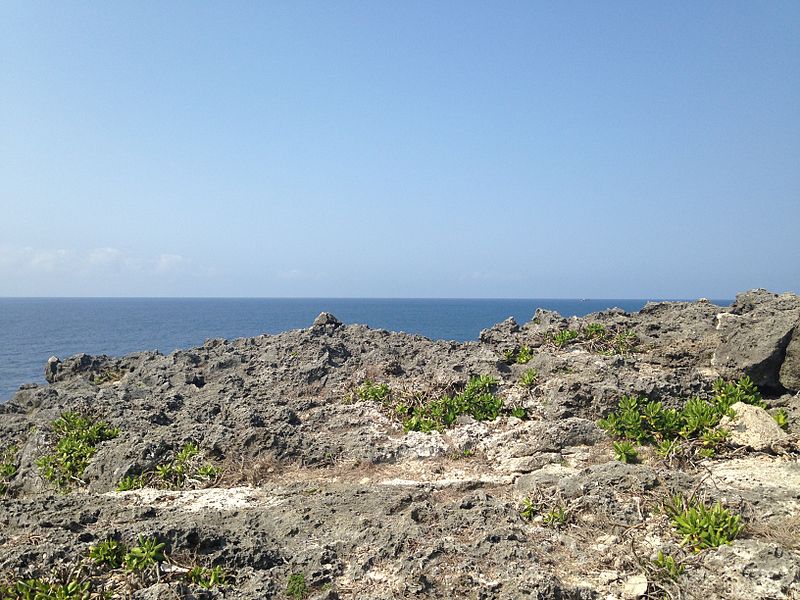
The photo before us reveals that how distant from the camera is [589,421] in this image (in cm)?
1346

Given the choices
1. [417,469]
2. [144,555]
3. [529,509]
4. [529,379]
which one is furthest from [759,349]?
[144,555]

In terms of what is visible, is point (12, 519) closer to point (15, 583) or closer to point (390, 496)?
point (15, 583)

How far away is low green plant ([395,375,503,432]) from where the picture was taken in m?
14.6

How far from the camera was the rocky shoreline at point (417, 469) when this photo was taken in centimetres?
A: 736

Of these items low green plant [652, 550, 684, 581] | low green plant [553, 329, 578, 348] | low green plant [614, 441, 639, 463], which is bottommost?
low green plant [652, 550, 684, 581]

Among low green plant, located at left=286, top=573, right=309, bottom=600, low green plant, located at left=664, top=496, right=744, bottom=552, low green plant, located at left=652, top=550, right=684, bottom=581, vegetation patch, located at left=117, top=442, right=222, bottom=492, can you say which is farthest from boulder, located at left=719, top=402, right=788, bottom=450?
vegetation patch, located at left=117, top=442, right=222, bottom=492

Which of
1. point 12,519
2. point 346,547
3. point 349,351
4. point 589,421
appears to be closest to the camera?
point 346,547

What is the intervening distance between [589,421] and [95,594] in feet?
37.0

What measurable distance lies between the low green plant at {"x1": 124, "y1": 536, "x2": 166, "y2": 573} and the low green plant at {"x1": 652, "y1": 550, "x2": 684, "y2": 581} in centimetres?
725

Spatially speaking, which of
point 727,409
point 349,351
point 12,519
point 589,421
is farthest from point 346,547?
point 349,351

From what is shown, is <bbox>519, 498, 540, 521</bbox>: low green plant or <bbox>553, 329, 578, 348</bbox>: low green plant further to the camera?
<bbox>553, 329, 578, 348</bbox>: low green plant

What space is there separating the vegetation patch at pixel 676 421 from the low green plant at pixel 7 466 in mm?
15542

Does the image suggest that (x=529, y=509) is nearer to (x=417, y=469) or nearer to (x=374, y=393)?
(x=417, y=469)

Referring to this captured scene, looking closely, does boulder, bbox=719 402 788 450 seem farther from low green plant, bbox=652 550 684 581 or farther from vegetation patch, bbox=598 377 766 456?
low green plant, bbox=652 550 684 581
